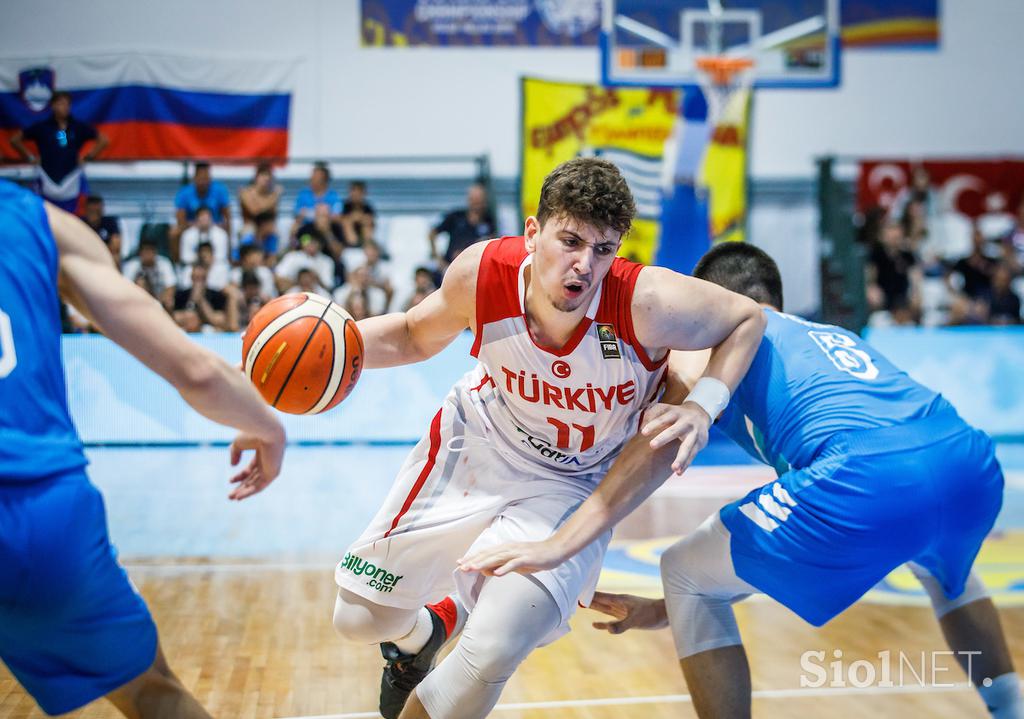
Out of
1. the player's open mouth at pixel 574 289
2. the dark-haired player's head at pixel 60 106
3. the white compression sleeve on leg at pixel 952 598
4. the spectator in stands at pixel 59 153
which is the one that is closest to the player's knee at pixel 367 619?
the player's open mouth at pixel 574 289

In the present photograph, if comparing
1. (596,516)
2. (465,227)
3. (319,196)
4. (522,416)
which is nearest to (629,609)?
(596,516)

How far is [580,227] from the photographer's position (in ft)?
10.2

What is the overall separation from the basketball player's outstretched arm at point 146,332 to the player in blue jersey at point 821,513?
1010mm

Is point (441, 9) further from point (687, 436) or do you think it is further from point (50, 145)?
point (687, 436)

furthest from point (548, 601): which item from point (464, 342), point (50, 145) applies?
point (50, 145)

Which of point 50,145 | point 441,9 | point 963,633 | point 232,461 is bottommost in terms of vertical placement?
point 963,633

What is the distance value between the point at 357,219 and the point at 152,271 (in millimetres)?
2648

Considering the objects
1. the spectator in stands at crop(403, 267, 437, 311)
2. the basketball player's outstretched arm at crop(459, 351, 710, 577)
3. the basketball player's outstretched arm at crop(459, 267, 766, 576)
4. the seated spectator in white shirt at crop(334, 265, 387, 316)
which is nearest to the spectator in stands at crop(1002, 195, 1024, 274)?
the spectator in stands at crop(403, 267, 437, 311)

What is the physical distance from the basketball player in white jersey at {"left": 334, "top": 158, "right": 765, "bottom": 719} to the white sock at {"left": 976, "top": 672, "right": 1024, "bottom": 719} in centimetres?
133

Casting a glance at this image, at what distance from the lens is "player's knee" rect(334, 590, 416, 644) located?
139 inches

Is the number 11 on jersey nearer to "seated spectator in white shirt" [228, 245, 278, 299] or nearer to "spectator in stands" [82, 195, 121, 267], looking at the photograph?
"seated spectator in white shirt" [228, 245, 278, 299]

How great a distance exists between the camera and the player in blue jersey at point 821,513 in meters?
3.00

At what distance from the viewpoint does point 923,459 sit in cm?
300

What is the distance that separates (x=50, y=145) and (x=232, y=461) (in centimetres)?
1163
